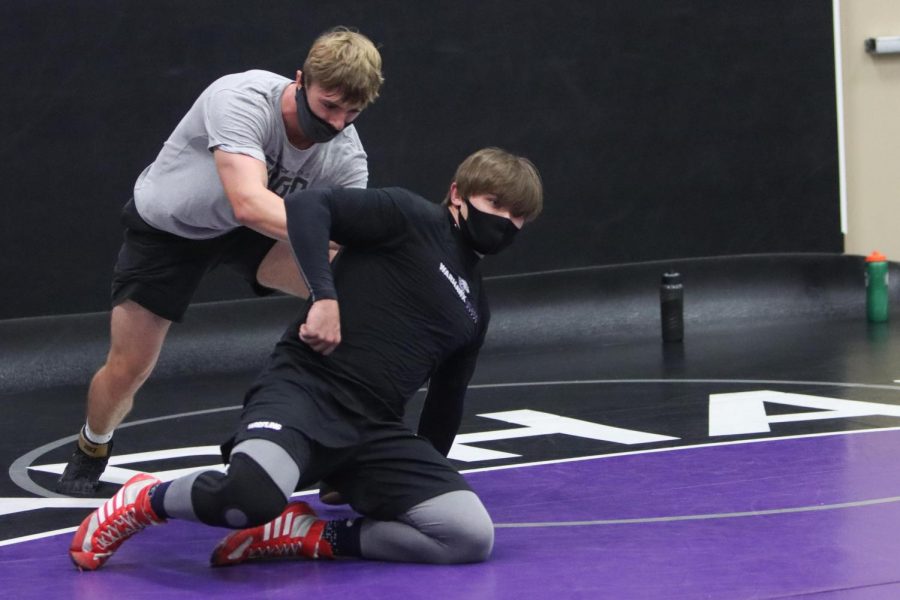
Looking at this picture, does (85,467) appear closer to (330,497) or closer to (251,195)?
(330,497)

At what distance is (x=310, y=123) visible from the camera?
3.80 m

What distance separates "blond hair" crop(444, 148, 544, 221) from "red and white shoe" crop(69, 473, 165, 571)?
1030 millimetres

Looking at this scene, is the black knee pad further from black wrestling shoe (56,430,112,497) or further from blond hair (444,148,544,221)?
black wrestling shoe (56,430,112,497)

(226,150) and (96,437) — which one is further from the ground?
(226,150)

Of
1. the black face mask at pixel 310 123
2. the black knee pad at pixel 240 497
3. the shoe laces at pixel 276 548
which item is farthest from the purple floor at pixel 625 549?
the black face mask at pixel 310 123

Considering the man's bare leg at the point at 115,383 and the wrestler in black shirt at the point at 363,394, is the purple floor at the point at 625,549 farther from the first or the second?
the man's bare leg at the point at 115,383

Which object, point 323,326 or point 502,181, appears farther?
point 502,181

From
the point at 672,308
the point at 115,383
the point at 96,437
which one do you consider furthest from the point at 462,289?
the point at 672,308

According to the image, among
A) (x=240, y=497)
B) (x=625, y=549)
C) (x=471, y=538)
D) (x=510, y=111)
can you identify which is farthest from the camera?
(x=510, y=111)

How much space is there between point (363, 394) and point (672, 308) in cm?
405

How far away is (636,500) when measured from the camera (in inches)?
150

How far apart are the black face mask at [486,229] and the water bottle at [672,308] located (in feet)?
12.5

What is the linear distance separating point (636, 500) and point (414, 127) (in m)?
3.65

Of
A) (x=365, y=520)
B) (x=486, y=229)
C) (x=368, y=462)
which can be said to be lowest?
(x=365, y=520)
